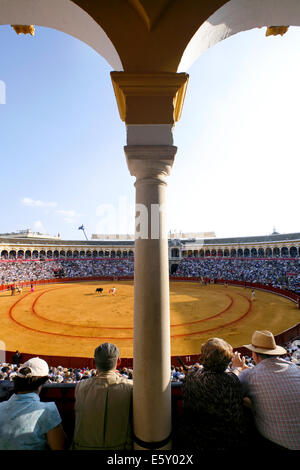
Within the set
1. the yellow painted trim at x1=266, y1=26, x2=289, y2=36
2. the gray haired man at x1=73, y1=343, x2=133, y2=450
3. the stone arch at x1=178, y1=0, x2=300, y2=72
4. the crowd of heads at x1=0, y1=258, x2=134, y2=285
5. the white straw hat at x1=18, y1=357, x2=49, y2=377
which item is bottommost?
the crowd of heads at x1=0, y1=258, x2=134, y2=285

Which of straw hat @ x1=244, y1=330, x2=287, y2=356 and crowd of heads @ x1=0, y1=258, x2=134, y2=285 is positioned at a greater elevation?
straw hat @ x1=244, y1=330, x2=287, y2=356

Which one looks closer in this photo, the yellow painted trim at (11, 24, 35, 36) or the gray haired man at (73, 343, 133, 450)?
the gray haired man at (73, 343, 133, 450)

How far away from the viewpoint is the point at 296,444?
189cm

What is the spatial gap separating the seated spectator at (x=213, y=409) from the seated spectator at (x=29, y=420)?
43.5 inches

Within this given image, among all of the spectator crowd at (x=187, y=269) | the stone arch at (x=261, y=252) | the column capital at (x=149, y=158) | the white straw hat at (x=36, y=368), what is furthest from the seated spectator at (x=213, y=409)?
the stone arch at (x=261, y=252)

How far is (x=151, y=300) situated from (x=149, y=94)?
7.56 feet

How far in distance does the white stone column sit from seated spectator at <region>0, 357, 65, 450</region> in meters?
0.76

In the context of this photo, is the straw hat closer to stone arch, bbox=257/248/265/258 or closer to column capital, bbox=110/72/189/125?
column capital, bbox=110/72/189/125

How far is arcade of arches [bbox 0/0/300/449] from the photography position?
87.5 inches

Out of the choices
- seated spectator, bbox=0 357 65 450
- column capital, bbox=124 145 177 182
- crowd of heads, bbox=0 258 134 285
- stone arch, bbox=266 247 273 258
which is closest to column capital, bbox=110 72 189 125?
column capital, bbox=124 145 177 182

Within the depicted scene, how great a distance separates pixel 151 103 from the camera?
102 inches

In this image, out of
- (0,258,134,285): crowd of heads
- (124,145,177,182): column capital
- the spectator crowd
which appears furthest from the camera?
(0,258,134,285): crowd of heads

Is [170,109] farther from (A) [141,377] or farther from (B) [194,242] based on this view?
(B) [194,242]

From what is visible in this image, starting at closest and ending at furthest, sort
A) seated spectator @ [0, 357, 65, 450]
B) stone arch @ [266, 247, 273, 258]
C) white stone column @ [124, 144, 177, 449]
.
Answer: seated spectator @ [0, 357, 65, 450] < white stone column @ [124, 144, 177, 449] < stone arch @ [266, 247, 273, 258]
